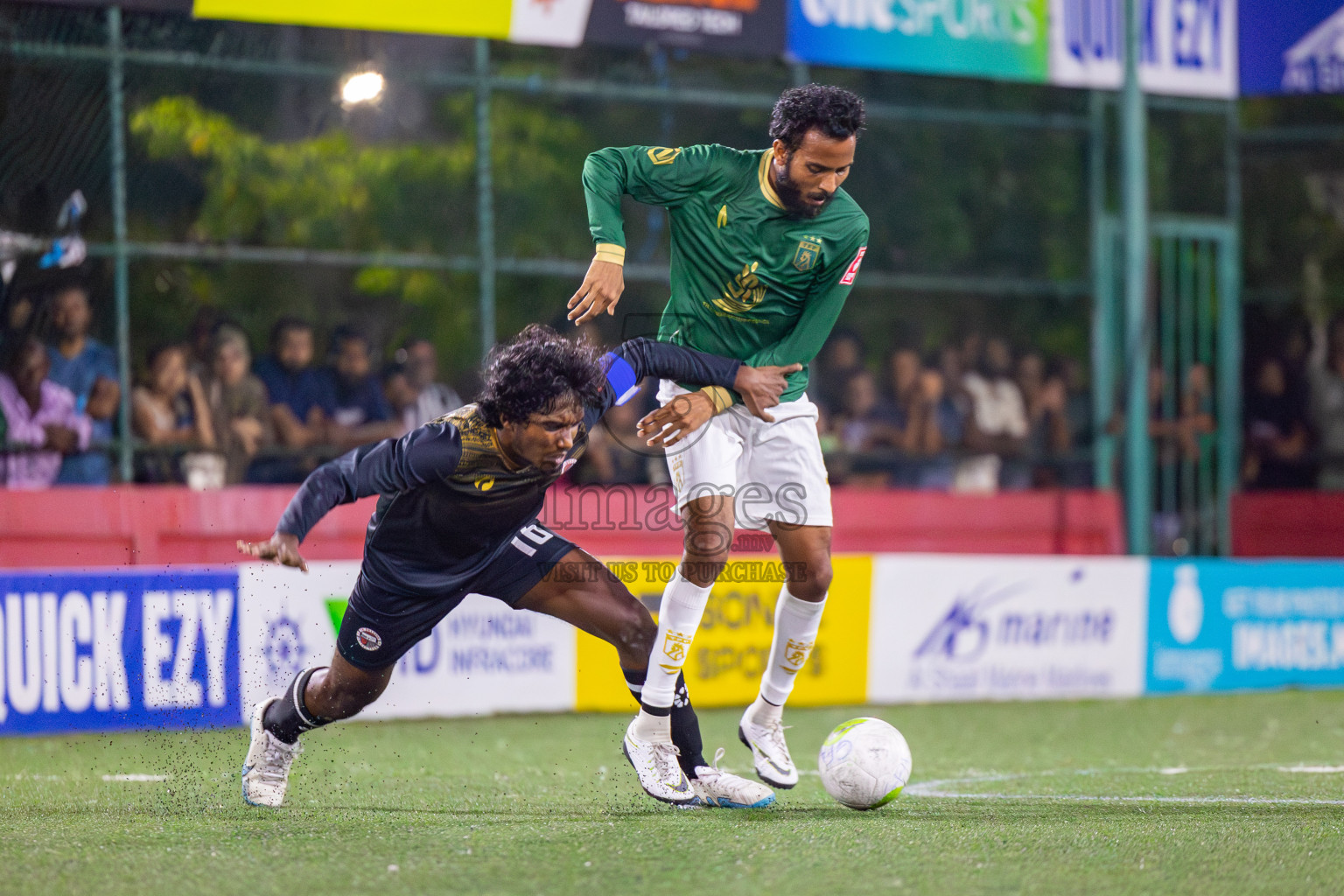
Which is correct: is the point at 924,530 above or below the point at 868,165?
below

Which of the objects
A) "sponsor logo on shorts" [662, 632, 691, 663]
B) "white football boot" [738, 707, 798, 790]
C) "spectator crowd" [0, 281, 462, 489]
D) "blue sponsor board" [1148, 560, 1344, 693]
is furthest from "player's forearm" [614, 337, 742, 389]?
"blue sponsor board" [1148, 560, 1344, 693]

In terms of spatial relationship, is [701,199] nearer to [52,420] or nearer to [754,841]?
[754,841]

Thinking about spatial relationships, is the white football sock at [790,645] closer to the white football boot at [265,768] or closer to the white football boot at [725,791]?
the white football boot at [725,791]

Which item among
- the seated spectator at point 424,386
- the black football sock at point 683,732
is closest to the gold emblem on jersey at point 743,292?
the black football sock at point 683,732

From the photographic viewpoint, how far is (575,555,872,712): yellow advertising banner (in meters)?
8.95

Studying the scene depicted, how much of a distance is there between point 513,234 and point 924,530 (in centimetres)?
344

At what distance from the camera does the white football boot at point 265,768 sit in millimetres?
5273

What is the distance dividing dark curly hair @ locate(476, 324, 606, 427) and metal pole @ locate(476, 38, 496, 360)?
5.69 m

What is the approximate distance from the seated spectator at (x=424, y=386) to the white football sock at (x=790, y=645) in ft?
15.4

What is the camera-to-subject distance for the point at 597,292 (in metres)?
5.03

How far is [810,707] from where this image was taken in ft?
30.6

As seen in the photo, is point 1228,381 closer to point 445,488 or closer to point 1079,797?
point 1079,797

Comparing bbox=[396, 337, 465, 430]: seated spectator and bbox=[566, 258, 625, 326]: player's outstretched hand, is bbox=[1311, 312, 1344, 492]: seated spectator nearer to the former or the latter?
bbox=[396, 337, 465, 430]: seated spectator

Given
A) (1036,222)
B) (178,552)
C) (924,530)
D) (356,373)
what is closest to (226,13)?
(356,373)
